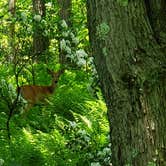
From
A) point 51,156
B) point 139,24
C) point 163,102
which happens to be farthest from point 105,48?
point 51,156

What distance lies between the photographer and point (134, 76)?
2.48 metres

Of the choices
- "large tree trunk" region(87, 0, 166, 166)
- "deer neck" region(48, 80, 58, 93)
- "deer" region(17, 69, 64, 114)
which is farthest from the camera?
"deer neck" region(48, 80, 58, 93)

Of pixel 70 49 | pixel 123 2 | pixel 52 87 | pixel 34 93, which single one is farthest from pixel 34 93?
pixel 123 2

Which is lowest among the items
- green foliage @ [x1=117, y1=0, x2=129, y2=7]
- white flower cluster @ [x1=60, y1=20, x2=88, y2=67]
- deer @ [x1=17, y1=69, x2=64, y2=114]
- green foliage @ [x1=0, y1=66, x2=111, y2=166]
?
green foliage @ [x1=0, y1=66, x2=111, y2=166]

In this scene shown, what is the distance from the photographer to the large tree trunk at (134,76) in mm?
2502

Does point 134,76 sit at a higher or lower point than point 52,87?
higher

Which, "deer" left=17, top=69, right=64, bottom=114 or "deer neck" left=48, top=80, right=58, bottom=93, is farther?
"deer neck" left=48, top=80, right=58, bottom=93

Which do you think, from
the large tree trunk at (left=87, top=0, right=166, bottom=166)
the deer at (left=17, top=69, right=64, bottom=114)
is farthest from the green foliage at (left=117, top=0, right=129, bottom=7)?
the deer at (left=17, top=69, right=64, bottom=114)

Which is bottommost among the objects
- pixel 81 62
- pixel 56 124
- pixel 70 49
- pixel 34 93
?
pixel 56 124

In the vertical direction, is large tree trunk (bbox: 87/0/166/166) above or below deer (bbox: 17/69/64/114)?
above

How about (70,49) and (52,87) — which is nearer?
(70,49)

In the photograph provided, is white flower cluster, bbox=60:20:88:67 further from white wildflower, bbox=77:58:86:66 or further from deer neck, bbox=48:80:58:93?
deer neck, bbox=48:80:58:93

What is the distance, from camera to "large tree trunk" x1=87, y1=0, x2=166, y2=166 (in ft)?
8.21

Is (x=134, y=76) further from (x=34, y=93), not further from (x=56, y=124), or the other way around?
(x=34, y=93)
